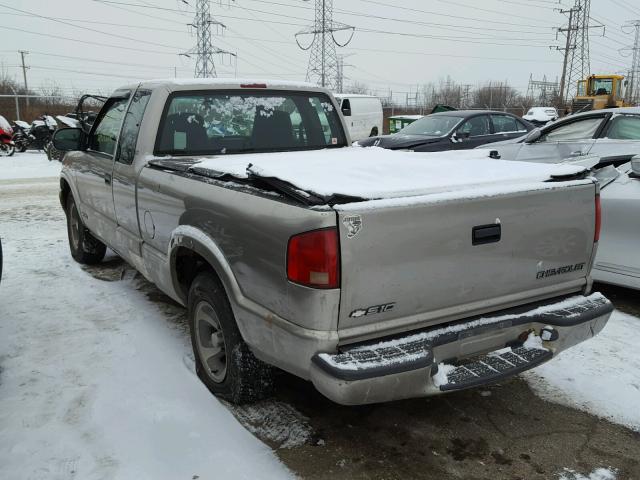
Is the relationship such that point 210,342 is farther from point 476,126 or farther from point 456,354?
point 476,126

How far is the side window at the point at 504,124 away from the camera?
505 inches

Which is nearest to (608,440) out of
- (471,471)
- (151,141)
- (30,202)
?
(471,471)

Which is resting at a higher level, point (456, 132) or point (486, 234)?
point (456, 132)

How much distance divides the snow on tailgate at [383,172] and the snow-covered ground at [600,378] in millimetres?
1432

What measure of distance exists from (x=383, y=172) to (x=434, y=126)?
10.0m

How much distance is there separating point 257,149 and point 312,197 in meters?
2.10

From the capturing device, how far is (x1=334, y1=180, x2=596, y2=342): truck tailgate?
7.97 ft

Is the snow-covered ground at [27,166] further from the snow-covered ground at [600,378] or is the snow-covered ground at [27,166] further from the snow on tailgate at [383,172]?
the snow-covered ground at [600,378]

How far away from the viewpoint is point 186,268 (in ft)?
12.1

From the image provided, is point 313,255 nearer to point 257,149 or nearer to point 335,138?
point 257,149

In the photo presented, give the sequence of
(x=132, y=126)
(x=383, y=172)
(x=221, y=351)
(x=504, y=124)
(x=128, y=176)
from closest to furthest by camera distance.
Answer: (x=383, y=172), (x=221, y=351), (x=128, y=176), (x=132, y=126), (x=504, y=124)

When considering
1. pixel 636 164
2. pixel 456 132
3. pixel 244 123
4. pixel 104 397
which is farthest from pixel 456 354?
pixel 456 132

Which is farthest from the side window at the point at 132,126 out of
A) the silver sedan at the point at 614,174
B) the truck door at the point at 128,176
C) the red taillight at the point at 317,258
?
the silver sedan at the point at 614,174

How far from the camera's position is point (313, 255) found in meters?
2.37
